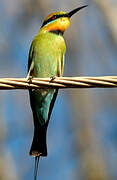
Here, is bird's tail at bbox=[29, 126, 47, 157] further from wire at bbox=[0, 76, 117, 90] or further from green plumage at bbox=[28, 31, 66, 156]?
Result: wire at bbox=[0, 76, 117, 90]

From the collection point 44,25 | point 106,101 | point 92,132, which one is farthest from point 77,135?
point 44,25

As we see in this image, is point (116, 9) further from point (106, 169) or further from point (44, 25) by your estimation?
point (44, 25)

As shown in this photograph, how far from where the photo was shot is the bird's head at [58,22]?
14.3 ft

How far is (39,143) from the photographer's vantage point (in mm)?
3889

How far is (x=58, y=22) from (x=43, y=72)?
2.09ft

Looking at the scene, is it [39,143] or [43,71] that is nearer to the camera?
[39,143]

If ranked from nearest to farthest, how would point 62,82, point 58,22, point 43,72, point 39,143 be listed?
point 62,82 < point 39,143 < point 43,72 < point 58,22

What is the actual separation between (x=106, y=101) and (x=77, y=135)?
1056 mm

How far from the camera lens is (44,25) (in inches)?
179

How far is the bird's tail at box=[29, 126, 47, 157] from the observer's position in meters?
3.85

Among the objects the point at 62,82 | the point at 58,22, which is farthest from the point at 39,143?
the point at 62,82

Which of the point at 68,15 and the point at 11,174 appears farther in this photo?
the point at 11,174

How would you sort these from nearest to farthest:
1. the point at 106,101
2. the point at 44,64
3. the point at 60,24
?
the point at 44,64
the point at 60,24
the point at 106,101

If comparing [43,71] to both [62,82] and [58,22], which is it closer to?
[58,22]
